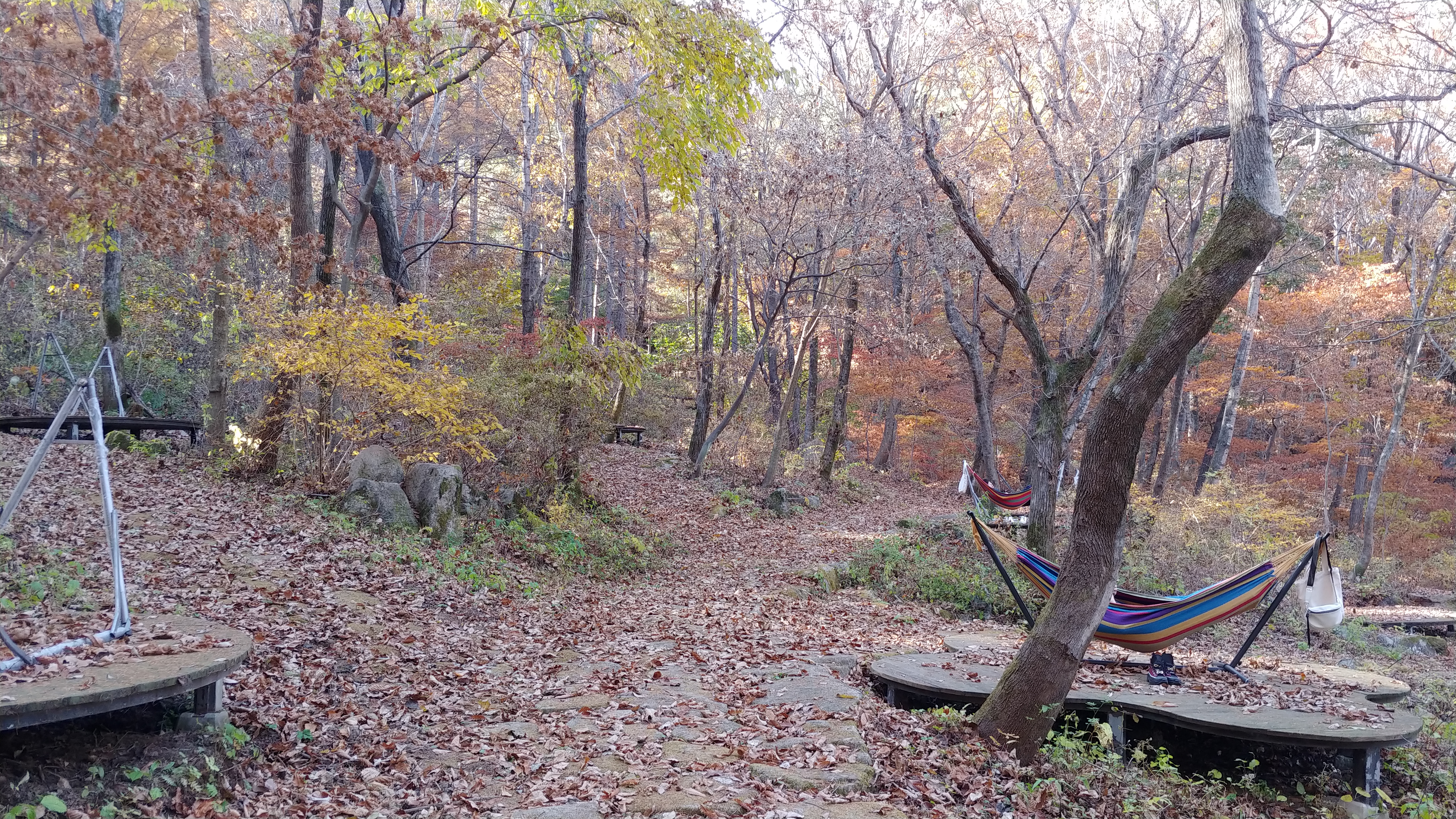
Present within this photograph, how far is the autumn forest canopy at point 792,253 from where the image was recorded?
5230 mm

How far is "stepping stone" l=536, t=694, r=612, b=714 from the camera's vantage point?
484cm

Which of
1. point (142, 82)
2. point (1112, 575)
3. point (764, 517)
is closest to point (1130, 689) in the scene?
point (1112, 575)

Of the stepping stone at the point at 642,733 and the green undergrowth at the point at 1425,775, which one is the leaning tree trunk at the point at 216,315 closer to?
the stepping stone at the point at 642,733

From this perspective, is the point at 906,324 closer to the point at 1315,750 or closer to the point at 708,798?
the point at 1315,750

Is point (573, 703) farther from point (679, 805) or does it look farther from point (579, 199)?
point (579, 199)

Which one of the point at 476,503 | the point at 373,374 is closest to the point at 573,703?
the point at 373,374

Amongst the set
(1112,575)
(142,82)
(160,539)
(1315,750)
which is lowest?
(1315,750)

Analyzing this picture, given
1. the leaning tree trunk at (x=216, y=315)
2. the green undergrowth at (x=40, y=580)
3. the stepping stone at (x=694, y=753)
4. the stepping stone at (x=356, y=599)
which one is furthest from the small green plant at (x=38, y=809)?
the leaning tree trunk at (x=216, y=315)

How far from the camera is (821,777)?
3.89 metres

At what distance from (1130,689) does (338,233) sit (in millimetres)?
16717

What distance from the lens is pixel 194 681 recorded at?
343cm

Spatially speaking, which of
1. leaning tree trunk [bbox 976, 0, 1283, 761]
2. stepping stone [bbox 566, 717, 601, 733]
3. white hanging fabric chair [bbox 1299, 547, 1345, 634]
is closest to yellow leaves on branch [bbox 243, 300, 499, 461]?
stepping stone [bbox 566, 717, 601, 733]

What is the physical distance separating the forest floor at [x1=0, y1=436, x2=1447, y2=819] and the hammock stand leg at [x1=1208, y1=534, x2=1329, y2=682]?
1.09 metres

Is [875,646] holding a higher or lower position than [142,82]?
lower
